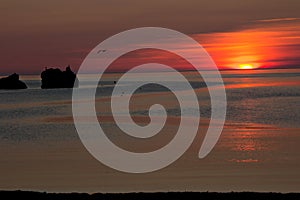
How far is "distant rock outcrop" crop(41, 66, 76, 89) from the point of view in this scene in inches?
7367

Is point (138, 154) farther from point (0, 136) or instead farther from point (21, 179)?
point (0, 136)

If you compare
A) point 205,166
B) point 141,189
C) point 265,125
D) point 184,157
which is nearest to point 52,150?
point 184,157

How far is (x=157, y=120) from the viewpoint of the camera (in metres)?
55.4

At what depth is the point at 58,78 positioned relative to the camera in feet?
623

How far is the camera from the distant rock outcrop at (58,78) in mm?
187125
